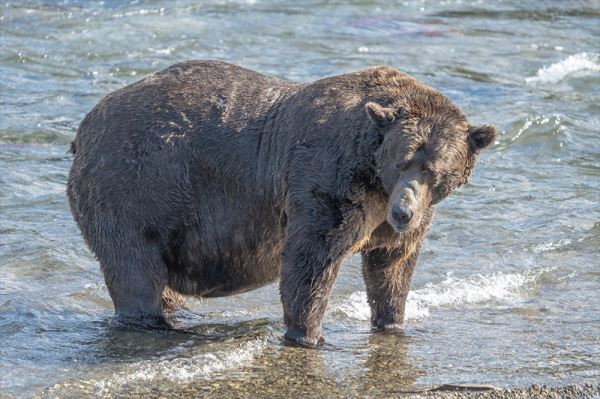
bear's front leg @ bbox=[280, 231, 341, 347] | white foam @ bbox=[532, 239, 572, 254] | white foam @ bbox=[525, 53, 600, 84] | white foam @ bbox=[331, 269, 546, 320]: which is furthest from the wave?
white foam @ bbox=[525, 53, 600, 84]

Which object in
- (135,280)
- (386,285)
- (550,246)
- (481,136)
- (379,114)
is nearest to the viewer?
(379,114)

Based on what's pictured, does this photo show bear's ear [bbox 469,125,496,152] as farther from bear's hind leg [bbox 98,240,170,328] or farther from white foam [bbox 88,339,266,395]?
bear's hind leg [bbox 98,240,170,328]

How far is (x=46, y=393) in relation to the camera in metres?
6.80

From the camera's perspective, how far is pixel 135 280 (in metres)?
7.88

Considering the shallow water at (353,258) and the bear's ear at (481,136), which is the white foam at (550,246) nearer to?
the shallow water at (353,258)

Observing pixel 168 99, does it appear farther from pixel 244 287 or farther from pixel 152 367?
pixel 152 367

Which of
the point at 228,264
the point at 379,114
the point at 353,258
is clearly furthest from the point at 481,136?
the point at 353,258

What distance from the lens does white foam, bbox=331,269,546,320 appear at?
29.3 feet

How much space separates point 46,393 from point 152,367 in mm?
698

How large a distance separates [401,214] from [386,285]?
1421 millimetres

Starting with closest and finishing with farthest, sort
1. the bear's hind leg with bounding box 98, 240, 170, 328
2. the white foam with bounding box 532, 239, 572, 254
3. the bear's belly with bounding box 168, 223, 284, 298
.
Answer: the bear's hind leg with bounding box 98, 240, 170, 328 < the bear's belly with bounding box 168, 223, 284, 298 < the white foam with bounding box 532, 239, 572, 254

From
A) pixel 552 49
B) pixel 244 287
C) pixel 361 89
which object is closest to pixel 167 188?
pixel 244 287

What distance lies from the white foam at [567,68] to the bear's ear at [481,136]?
907 cm

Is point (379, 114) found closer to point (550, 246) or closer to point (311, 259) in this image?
point (311, 259)
